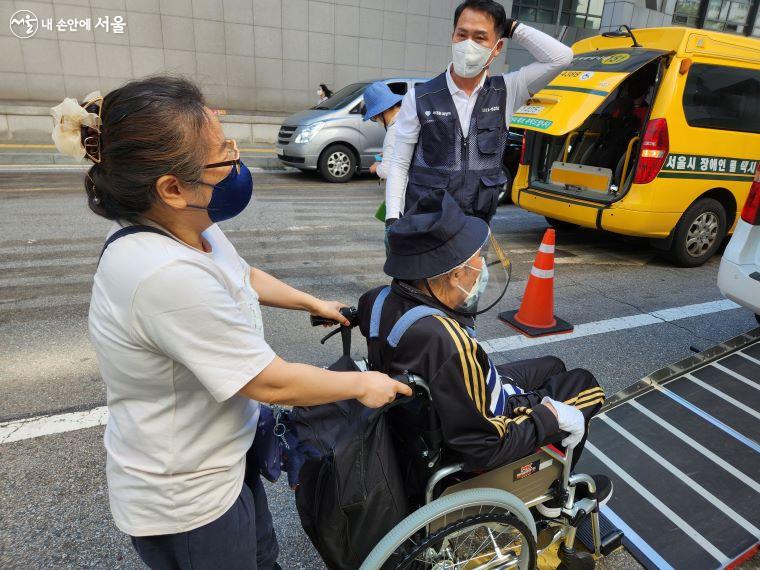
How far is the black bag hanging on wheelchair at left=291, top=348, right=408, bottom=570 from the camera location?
1.48 m

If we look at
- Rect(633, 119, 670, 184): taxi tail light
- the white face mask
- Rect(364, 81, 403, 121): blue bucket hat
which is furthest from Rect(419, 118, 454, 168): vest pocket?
Rect(633, 119, 670, 184): taxi tail light

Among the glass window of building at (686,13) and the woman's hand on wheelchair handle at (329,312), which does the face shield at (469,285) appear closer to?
the woman's hand on wheelchair handle at (329,312)

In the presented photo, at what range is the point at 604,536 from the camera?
2162mm

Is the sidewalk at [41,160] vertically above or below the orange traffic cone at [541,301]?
below

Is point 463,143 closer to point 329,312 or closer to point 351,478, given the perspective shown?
point 329,312

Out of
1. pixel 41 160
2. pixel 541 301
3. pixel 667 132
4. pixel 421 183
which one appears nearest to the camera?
pixel 421 183

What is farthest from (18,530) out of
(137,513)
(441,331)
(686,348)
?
(686,348)

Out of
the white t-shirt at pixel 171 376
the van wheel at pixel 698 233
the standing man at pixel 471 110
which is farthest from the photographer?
the van wheel at pixel 698 233

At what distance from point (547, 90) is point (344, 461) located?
5.26 metres

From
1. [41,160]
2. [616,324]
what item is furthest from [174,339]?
[41,160]

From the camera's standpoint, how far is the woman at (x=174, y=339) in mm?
1129

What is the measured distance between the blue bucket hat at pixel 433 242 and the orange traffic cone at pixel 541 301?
2621mm

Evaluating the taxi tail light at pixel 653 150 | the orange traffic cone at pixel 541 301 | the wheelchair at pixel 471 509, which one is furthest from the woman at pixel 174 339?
the taxi tail light at pixel 653 150

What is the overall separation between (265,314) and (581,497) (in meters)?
2.91
